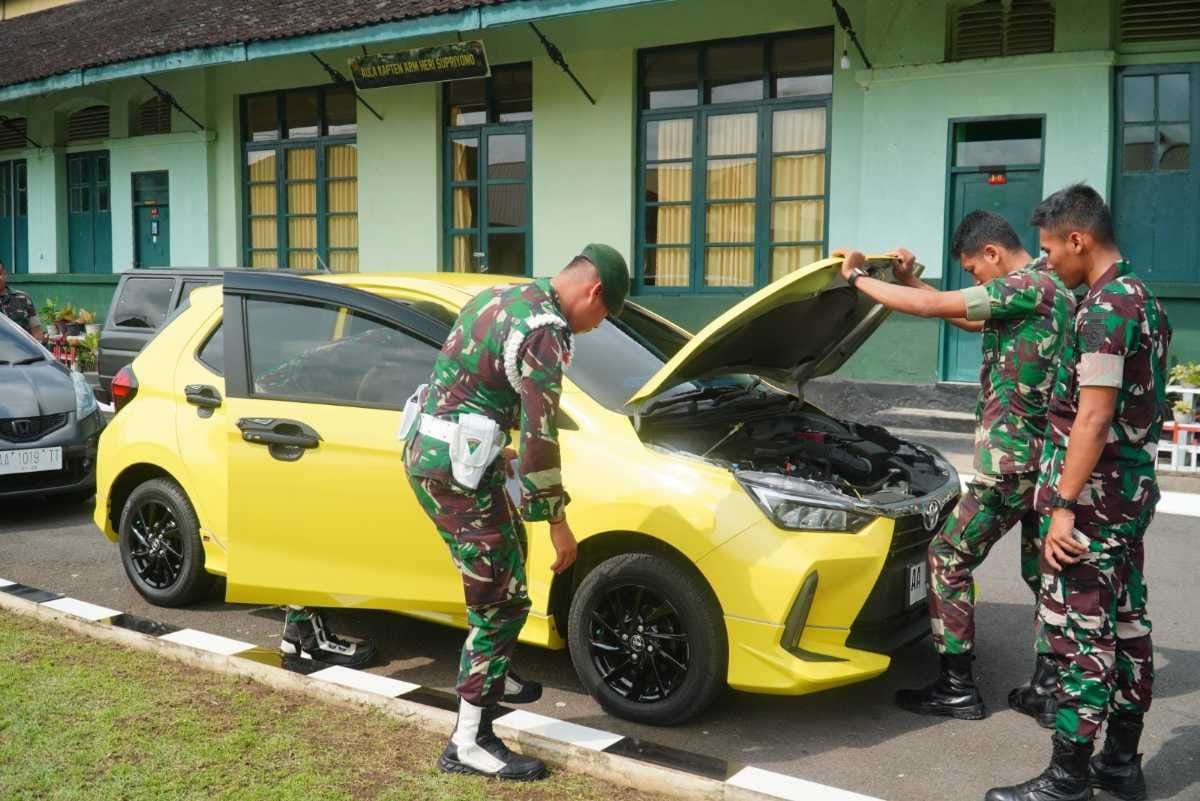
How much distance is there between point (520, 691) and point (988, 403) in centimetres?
214

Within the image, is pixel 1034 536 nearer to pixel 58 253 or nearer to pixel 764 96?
pixel 764 96

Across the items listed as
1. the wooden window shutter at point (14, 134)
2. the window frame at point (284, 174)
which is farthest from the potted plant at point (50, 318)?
the wooden window shutter at point (14, 134)

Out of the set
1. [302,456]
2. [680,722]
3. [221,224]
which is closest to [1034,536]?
[680,722]

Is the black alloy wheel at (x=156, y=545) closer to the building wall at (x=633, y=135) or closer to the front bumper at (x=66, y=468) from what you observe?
the front bumper at (x=66, y=468)

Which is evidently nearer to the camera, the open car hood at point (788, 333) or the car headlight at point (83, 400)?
the open car hood at point (788, 333)

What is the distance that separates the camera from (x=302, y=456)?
4.77m

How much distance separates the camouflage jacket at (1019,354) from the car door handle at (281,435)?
103 inches

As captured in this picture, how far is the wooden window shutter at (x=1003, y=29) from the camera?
11961mm

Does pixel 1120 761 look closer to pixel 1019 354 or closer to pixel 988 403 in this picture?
pixel 988 403

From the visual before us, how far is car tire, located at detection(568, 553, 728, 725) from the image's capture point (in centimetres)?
417

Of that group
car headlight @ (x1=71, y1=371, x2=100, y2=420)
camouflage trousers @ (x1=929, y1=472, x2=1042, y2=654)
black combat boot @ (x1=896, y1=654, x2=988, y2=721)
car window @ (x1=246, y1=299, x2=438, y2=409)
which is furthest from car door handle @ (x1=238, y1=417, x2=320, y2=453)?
car headlight @ (x1=71, y1=371, x2=100, y2=420)

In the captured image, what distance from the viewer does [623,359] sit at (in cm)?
499

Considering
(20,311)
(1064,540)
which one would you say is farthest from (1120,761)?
(20,311)

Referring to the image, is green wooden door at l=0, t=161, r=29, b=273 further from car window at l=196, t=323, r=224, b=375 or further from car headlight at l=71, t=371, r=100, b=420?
car window at l=196, t=323, r=224, b=375
